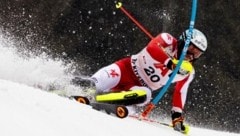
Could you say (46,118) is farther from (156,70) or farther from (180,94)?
(180,94)

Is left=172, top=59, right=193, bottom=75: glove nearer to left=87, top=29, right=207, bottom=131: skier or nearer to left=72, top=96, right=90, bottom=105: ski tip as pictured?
left=87, top=29, right=207, bottom=131: skier

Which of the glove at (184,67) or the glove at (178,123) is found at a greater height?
the glove at (184,67)

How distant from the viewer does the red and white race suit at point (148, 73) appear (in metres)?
7.64

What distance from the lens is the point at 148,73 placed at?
25.9ft

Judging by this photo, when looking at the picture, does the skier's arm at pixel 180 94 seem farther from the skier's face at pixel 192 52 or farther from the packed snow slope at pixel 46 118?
the packed snow slope at pixel 46 118

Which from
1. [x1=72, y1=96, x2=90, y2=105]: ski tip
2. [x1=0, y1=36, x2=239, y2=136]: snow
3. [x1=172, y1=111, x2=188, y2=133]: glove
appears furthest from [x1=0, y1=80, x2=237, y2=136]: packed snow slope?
[x1=172, y1=111, x2=188, y2=133]: glove

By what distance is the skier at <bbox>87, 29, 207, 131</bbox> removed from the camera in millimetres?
7496

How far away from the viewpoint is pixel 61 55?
63.8 ft

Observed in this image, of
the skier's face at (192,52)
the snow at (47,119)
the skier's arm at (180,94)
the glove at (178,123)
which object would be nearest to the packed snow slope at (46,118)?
the snow at (47,119)

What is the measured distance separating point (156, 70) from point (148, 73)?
12cm

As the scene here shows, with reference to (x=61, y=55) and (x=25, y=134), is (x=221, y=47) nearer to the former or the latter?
(x=61, y=55)

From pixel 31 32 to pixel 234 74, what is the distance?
6506 millimetres

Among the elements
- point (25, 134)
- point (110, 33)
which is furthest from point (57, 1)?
point (25, 134)

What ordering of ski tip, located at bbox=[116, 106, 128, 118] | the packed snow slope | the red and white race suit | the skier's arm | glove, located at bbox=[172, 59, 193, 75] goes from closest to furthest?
the packed snow slope → ski tip, located at bbox=[116, 106, 128, 118] → glove, located at bbox=[172, 59, 193, 75] → the red and white race suit → the skier's arm
